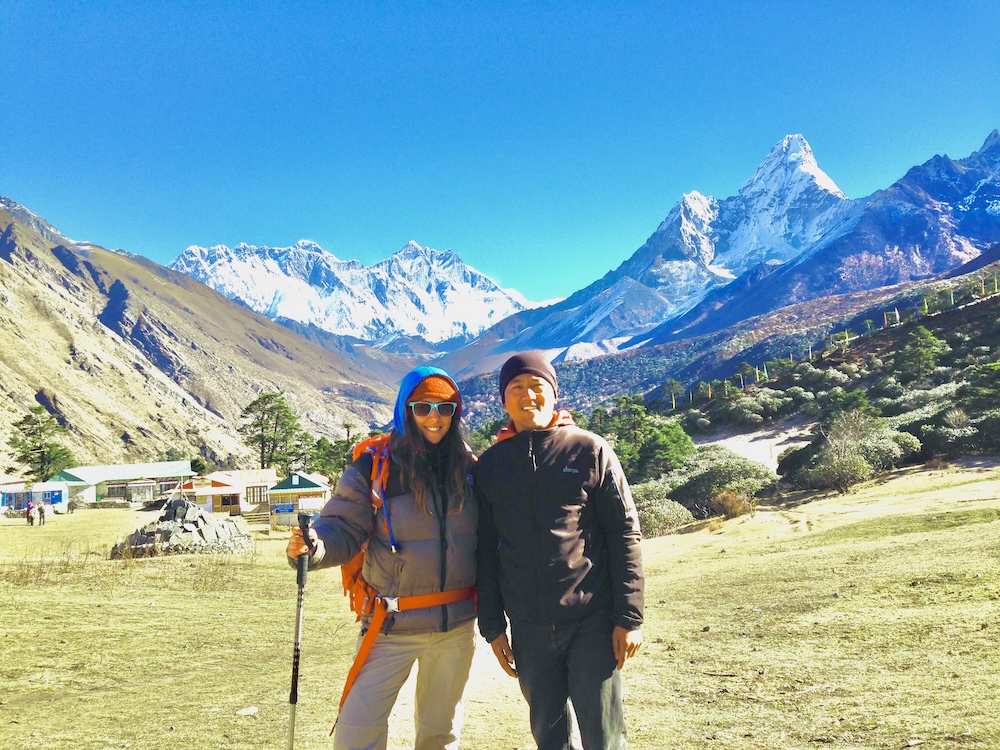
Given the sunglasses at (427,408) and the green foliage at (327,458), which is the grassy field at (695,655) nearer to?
the sunglasses at (427,408)

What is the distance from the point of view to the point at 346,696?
10.5 ft

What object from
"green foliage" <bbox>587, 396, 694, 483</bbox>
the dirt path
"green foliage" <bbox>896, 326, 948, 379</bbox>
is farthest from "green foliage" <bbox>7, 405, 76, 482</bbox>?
"green foliage" <bbox>896, 326, 948, 379</bbox>

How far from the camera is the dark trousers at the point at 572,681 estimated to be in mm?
3076

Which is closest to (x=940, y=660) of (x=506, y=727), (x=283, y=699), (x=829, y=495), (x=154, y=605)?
(x=506, y=727)

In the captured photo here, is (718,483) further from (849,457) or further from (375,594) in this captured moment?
(375,594)

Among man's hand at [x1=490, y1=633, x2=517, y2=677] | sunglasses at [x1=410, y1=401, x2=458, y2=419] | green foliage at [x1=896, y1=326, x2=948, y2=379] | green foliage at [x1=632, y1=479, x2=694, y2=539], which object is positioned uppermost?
green foliage at [x1=896, y1=326, x2=948, y2=379]

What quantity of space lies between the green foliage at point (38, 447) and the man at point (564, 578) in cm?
6365

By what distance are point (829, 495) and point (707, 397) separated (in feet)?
131

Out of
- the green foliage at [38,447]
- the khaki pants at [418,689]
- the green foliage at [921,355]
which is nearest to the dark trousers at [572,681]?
the khaki pants at [418,689]

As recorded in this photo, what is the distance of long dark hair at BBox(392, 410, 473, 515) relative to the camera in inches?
127

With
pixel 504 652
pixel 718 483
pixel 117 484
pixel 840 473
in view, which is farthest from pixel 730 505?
pixel 117 484

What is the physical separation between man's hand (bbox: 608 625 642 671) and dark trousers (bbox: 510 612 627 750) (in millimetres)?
32

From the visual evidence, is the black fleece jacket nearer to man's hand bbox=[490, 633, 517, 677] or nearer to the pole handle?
man's hand bbox=[490, 633, 517, 677]

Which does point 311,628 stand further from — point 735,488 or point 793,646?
point 735,488
